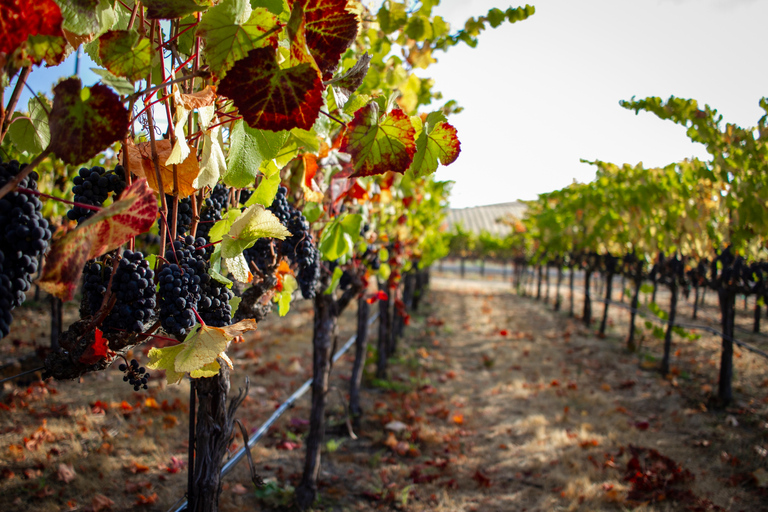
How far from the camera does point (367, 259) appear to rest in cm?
369

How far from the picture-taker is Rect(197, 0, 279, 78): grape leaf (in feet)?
2.13

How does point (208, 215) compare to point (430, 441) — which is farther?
point (430, 441)

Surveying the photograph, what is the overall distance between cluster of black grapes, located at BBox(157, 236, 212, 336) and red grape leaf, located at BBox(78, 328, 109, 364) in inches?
6.2

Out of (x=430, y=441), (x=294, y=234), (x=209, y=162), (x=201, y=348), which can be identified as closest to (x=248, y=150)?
(x=209, y=162)

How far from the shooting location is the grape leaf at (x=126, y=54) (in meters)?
0.69

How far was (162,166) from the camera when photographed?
902 mm

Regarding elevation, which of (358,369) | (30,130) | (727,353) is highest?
(30,130)

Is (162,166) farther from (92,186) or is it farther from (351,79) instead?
(351,79)

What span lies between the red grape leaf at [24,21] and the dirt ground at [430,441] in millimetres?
3107

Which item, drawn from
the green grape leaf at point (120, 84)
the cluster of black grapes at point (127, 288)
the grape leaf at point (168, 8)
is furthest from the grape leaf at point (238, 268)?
the grape leaf at point (168, 8)

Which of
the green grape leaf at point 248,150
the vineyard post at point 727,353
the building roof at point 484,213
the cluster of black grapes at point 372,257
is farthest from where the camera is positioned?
the building roof at point 484,213

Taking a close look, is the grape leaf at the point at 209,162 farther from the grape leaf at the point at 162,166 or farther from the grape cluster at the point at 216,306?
the grape cluster at the point at 216,306

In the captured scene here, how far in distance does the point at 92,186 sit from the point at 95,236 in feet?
1.14

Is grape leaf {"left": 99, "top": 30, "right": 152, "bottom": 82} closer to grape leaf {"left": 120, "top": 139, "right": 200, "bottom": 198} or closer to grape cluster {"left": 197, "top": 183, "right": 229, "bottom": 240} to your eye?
grape leaf {"left": 120, "top": 139, "right": 200, "bottom": 198}
